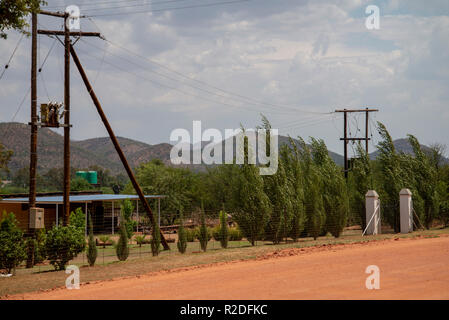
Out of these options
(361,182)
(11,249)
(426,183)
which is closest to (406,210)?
(361,182)

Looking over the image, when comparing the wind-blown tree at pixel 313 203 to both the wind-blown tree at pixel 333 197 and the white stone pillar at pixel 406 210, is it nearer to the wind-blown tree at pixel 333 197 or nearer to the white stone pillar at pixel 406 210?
the wind-blown tree at pixel 333 197

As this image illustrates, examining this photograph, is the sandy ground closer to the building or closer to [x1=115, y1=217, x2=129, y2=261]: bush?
[x1=115, y1=217, x2=129, y2=261]: bush

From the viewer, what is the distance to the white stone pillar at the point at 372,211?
1013 inches

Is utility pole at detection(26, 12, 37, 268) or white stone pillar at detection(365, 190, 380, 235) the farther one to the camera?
white stone pillar at detection(365, 190, 380, 235)

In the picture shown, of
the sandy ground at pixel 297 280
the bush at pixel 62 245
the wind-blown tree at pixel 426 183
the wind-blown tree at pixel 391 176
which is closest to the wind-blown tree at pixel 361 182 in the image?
the wind-blown tree at pixel 391 176

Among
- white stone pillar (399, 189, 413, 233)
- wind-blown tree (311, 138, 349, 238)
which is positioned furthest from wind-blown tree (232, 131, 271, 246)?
white stone pillar (399, 189, 413, 233)

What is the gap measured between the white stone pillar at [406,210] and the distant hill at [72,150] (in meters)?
61.4

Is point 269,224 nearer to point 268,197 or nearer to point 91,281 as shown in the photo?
point 268,197

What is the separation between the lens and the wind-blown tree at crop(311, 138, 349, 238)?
26.3 meters

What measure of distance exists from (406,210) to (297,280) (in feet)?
50.9

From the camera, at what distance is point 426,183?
97.5 feet

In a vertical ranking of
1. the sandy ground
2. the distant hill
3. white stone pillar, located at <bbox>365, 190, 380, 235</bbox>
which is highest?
the distant hill

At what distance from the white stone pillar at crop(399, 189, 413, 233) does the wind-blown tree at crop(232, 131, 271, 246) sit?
7.32 m

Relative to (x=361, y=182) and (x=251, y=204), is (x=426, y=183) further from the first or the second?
(x=251, y=204)
